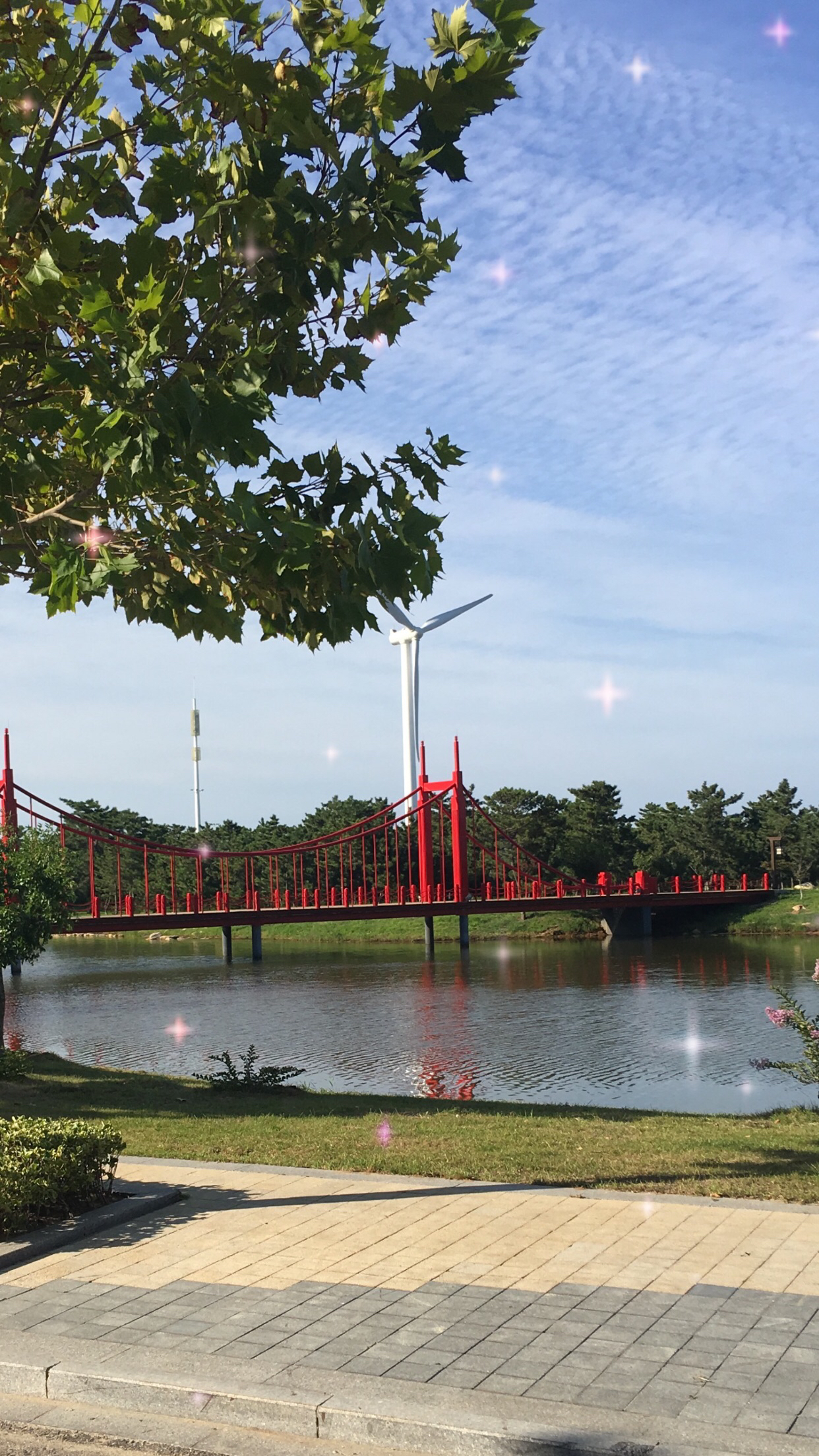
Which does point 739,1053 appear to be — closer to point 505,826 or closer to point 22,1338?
point 22,1338

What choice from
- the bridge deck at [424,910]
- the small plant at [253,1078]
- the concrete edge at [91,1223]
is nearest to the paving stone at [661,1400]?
the concrete edge at [91,1223]

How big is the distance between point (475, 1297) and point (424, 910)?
46.5 metres

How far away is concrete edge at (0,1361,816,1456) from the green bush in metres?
2.11

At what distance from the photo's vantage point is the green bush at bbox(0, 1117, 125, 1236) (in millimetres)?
6844

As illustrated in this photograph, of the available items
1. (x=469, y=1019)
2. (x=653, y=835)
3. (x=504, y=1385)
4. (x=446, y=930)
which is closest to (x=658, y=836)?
(x=653, y=835)

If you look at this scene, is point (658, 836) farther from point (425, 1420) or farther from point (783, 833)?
point (425, 1420)

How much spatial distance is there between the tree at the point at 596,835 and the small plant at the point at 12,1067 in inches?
2085

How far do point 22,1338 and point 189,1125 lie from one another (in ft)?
20.5

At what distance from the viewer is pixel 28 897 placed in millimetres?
17047

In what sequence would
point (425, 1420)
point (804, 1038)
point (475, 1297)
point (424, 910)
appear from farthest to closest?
point (424, 910)
point (804, 1038)
point (475, 1297)
point (425, 1420)

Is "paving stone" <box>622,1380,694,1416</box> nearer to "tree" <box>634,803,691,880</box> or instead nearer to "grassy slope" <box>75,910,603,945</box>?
"grassy slope" <box>75,910,603,945</box>

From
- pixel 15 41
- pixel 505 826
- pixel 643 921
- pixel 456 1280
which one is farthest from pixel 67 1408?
pixel 505 826

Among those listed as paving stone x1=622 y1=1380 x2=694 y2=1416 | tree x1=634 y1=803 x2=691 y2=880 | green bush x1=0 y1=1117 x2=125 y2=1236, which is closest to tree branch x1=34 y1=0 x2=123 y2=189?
green bush x1=0 y1=1117 x2=125 y2=1236
